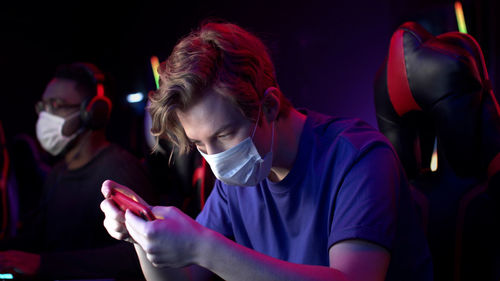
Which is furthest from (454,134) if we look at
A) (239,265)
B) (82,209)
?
(82,209)

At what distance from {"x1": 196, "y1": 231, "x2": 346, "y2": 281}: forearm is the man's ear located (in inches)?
15.2

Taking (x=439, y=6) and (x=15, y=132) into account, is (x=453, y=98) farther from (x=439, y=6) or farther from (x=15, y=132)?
(x=15, y=132)

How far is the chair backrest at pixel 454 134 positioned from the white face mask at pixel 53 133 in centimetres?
150

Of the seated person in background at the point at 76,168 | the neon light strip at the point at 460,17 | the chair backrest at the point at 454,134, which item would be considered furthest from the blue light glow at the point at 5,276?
the neon light strip at the point at 460,17

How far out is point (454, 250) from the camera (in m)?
1.10

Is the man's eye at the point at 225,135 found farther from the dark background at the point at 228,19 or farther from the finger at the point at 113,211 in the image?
the dark background at the point at 228,19

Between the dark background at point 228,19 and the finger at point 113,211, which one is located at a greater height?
the dark background at point 228,19

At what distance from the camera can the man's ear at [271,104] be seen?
1084 millimetres

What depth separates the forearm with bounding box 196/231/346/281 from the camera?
792mm

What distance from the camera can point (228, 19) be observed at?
97.8 inches

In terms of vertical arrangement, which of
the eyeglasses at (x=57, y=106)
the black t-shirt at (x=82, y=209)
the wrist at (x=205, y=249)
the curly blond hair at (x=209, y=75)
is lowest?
the black t-shirt at (x=82, y=209)

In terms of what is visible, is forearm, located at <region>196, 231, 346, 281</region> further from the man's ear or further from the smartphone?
the man's ear

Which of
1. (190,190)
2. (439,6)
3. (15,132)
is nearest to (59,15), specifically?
(15,132)

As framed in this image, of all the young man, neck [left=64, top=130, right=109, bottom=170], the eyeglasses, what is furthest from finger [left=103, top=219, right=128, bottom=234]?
the eyeglasses
